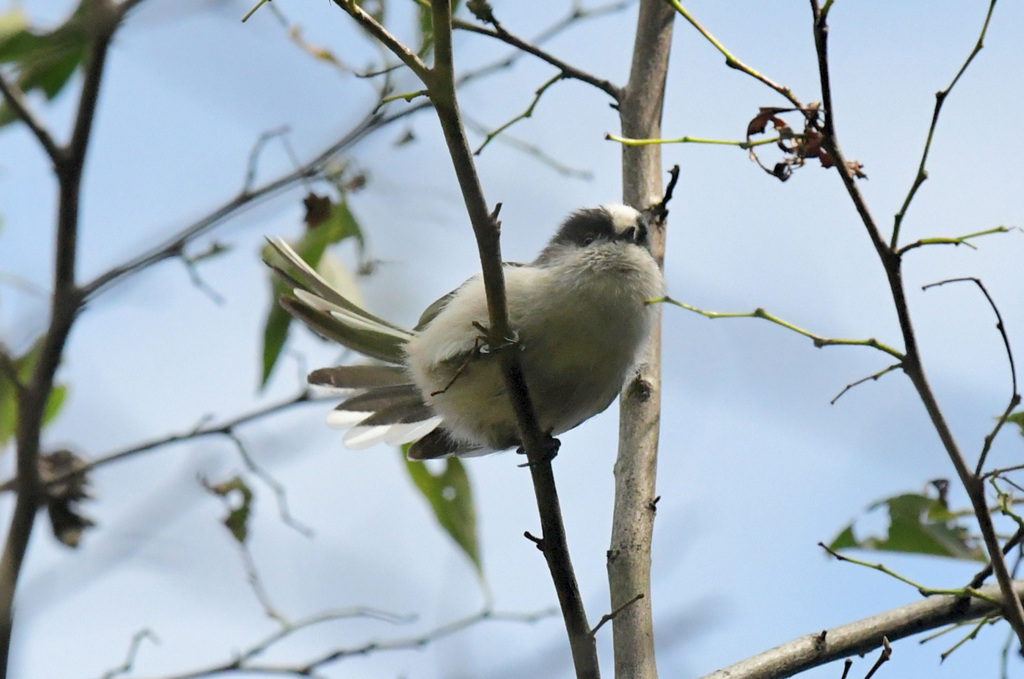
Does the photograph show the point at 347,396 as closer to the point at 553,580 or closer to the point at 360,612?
the point at 360,612

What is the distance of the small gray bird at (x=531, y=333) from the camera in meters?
2.70

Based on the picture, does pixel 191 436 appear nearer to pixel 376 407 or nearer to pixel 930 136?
pixel 376 407

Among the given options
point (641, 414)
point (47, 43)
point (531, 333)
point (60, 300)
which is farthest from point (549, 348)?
point (47, 43)

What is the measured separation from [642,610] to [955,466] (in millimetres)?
1012

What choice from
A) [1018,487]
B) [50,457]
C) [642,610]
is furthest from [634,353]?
[50,457]

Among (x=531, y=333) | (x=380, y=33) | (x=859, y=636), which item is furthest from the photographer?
(x=531, y=333)

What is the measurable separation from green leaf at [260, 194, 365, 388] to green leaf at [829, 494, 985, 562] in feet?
5.82

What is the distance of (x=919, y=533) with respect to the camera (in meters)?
2.68

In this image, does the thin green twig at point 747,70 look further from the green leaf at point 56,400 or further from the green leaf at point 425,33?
the green leaf at point 56,400

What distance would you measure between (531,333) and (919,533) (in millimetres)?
1117

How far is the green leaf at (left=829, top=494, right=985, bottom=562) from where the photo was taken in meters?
2.62

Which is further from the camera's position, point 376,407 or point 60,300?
point 376,407

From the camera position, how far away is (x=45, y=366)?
2.72 meters

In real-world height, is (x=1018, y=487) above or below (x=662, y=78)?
below
